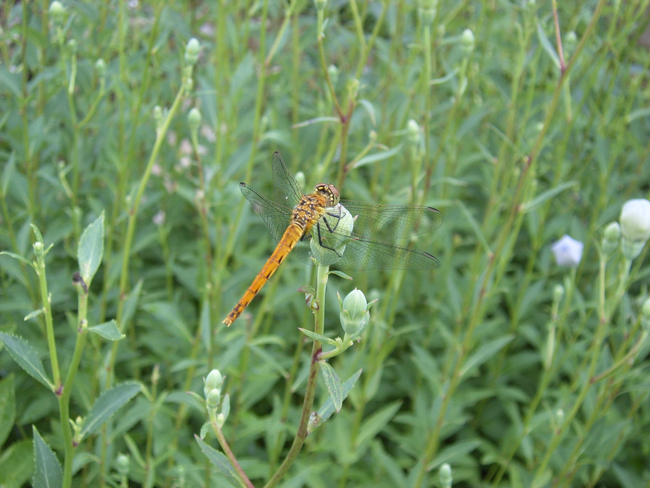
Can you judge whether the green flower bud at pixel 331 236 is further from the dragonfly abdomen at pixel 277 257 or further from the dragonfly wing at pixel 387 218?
the dragonfly wing at pixel 387 218

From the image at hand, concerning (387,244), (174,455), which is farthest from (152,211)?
(387,244)

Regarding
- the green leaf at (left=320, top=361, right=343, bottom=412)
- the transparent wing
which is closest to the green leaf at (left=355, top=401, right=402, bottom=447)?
the transparent wing

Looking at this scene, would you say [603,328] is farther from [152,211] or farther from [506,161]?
[152,211]

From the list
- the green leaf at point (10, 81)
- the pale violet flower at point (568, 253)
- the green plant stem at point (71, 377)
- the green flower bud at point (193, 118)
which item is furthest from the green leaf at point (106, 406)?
the pale violet flower at point (568, 253)

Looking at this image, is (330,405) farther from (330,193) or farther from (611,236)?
(611,236)

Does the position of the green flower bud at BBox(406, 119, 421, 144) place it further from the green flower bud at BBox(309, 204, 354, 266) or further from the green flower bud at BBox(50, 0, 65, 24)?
the green flower bud at BBox(50, 0, 65, 24)

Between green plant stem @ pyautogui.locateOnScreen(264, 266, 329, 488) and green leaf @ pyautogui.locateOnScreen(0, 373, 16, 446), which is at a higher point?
green plant stem @ pyautogui.locateOnScreen(264, 266, 329, 488)
